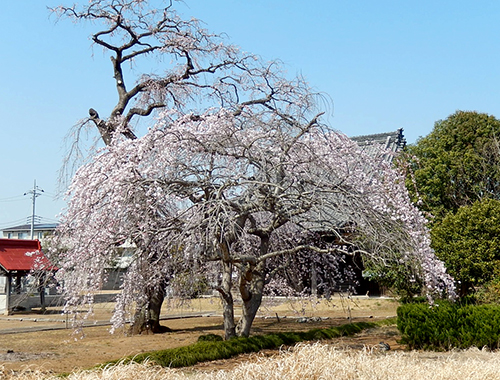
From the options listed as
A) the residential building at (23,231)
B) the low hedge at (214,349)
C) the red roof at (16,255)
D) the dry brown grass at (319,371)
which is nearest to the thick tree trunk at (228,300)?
the low hedge at (214,349)

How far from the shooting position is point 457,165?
835 inches

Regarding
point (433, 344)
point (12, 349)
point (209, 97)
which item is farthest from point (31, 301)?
point (433, 344)

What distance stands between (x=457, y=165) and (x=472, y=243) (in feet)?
28.2

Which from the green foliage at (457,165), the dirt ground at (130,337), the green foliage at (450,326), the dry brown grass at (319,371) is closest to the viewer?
the dry brown grass at (319,371)

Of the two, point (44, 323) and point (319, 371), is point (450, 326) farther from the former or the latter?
point (44, 323)

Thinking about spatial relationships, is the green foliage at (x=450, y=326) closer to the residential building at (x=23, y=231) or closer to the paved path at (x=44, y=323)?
the paved path at (x=44, y=323)

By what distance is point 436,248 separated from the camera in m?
14.0

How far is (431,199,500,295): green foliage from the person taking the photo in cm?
1332

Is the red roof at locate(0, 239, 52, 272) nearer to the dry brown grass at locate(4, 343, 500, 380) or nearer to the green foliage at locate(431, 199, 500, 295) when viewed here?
the green foliage at locate(431, 199, 500, 295)

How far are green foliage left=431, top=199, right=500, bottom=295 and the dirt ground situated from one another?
2296 millimetres

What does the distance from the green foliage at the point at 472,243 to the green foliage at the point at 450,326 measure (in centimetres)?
371

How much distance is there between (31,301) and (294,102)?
1868cm

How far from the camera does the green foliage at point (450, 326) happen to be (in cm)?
951

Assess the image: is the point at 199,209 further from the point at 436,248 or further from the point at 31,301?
the point at 31,301
